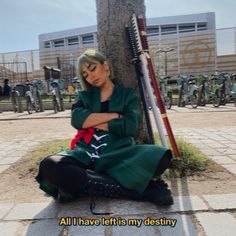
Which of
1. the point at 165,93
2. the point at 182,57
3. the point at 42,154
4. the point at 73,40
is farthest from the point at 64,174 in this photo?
the point at 73,40

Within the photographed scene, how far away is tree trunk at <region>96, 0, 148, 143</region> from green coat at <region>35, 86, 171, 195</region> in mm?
597

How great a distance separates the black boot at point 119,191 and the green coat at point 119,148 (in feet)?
0.18

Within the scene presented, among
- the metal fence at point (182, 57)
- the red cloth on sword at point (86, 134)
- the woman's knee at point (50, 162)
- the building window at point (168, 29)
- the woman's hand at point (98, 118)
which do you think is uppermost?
the building window at point (168, 29)

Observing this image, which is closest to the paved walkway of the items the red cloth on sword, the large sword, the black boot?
the black boot

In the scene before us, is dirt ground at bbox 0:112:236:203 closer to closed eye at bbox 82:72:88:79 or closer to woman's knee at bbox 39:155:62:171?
woman's knee at bbox 39:155:62:171

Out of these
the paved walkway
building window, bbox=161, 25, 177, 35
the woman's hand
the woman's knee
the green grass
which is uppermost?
building window, bbox=161, 25, 177, 35

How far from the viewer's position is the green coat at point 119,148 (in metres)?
2.34

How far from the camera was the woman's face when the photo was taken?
105 inches

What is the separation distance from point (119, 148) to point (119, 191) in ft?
1.00

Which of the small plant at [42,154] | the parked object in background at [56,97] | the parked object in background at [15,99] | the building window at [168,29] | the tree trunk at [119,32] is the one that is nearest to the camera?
the tree trunk at [119,32]

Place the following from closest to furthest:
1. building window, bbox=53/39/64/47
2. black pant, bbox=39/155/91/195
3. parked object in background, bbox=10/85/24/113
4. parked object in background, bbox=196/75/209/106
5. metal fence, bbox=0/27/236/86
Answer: black pant, bbox=39/155/91/195
parked object in background, bbox=196/75/209/106
parked object in background, bbox=10/85/24/113
metal fence, bbox=0/27/236/86
building window, bbox=53/39/64/47

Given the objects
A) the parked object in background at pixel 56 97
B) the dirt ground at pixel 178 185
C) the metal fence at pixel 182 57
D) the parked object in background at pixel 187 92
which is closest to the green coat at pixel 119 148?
the dirt ground at pixel 178 185

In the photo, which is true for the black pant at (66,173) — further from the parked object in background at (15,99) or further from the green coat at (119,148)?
the parked object in background at (15,99)

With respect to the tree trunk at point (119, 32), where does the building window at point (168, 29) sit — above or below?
above
